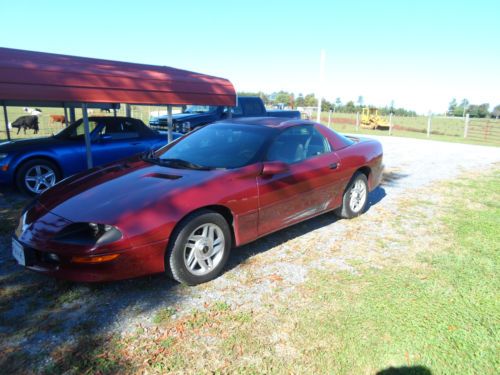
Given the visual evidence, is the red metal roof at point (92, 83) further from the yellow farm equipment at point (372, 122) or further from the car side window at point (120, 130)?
the yellow farm equipment at point (372, 122)

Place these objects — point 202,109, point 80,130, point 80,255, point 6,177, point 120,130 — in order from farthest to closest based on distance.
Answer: point 202,109, point 120,130, point 80,130, point 6,177, point 80,255

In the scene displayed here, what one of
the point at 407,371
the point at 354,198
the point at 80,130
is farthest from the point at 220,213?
the point at 80,130

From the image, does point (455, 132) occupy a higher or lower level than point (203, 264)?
higher

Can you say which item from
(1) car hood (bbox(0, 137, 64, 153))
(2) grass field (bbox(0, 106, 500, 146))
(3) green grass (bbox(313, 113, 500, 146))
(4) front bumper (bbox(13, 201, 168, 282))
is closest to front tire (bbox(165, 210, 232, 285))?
(4) front bumper (bbox(13, 201, 168, 282))

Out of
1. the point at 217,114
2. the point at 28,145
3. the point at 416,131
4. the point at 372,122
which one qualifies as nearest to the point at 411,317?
the point at 28,145

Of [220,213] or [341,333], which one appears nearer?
[341,333]

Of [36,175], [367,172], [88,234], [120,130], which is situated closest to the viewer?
[88,234]

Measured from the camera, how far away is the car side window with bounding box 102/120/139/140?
698 centimetres

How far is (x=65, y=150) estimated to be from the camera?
6.34 metres

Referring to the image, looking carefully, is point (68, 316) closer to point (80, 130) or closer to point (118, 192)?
point (118, 192)

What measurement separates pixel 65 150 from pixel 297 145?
4.31m

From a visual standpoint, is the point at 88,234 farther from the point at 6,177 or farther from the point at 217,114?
the point at 217,114

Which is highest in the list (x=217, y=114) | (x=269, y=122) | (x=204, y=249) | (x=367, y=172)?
(x=217, y=114)

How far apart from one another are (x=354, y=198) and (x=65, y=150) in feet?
16.1
